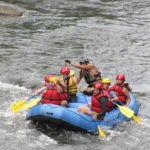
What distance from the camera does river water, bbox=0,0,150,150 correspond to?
9.02 metres

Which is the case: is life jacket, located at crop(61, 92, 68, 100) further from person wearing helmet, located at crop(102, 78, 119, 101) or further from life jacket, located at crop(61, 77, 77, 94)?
person wearing helmet, located at crop(102, 78, 119, 101)

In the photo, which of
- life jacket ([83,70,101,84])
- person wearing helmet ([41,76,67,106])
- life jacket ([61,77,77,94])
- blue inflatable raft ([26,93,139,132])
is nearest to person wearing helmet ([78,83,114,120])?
blue inflatable raft ([26,93,139,132])

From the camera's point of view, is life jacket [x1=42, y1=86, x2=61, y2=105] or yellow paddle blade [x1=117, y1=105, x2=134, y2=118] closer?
yellow paddle blade [x1=117, y1=105, x2=134, y2=118]

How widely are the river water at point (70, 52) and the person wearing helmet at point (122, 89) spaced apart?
690mm

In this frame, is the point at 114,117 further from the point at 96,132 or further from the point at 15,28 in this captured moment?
the point at 15,28

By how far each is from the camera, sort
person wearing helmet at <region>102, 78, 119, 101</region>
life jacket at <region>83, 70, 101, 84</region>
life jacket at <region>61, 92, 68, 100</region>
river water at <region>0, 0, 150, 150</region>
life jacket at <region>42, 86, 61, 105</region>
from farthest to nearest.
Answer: life jacket at <region>83, 70, 101, 84</region>
person wearing helmet at <region>102, 78, 119, 101</region>
life jacket at <region>61, 92, 68, 100</region>
life jacket at <region>42, 86, 61, 105</region>
river water at <region>0, 0, 150, 150</region>

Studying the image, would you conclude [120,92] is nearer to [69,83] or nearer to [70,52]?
[69,83]

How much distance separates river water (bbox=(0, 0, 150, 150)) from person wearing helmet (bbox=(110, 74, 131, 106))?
0.69 metres

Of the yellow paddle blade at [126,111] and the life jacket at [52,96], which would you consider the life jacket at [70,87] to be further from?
the yellow paddle blade at [126,111]

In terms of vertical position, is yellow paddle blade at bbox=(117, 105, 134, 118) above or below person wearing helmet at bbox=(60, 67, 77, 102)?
below

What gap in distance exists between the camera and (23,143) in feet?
28.6

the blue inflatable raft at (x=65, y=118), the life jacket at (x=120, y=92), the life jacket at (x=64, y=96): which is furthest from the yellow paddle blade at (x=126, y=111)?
the life jacket at (x=64, y=96)

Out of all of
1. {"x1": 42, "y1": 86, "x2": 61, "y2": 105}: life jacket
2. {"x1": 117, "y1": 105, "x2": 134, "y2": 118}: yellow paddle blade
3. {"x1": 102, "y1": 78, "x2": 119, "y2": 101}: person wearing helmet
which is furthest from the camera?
{"x1": 102, "y1": 78, "x2": 119, "y2": 101}: person wearing helmet

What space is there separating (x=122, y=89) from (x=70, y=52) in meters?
6.45
